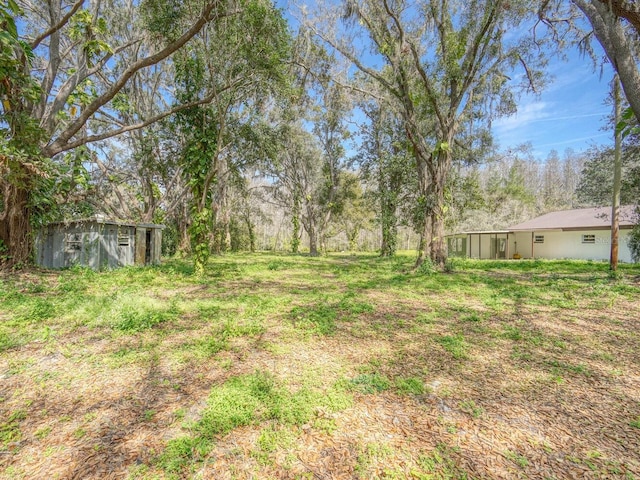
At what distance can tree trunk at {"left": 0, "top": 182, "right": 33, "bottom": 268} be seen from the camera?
25.4 feet

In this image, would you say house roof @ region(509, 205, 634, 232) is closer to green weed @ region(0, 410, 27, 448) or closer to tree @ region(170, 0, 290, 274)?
tree @ region(170, 0, 290, 274)

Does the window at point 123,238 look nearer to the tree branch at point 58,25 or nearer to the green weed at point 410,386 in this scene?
the tree branch at point 58,25

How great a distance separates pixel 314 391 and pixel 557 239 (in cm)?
2390

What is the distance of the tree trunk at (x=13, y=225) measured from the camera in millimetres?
7738

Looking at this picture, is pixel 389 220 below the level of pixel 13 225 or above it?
above

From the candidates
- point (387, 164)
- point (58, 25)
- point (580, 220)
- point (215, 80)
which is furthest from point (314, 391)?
point (580, 220)

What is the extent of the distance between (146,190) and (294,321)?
592 inches

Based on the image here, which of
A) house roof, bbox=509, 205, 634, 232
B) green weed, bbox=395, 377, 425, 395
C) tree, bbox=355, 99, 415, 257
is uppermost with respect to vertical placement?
tree, bbox=355, 99, 415, 257

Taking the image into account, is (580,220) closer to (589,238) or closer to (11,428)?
(589,238)

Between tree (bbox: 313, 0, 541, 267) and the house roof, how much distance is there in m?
12.2

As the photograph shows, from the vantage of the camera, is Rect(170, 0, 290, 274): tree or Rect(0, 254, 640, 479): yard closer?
Rect(0, 254, 640, 479): yard

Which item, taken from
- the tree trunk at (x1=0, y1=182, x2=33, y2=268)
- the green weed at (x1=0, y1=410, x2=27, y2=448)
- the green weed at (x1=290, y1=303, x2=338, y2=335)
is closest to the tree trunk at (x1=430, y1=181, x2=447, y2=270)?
the green weed at (x1=290, y1=303, x2=338, y2=335)

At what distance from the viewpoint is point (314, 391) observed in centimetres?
270

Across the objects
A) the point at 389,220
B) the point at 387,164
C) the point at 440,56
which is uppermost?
the point at 440,56
